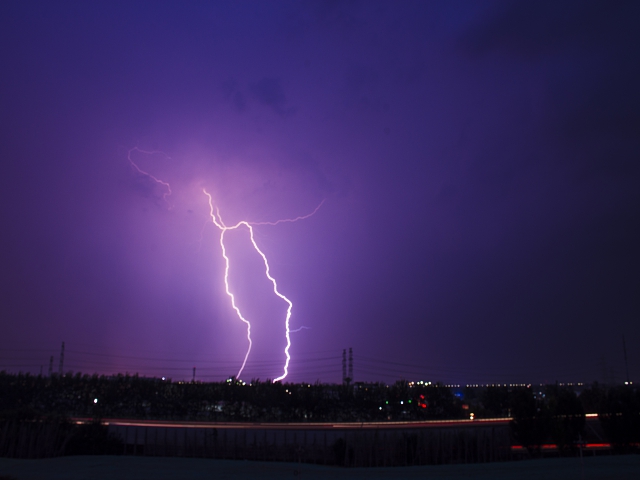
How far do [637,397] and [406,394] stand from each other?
24.8 meters

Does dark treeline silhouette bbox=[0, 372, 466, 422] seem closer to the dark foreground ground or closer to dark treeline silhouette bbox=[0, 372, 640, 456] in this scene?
dark treeline silhouette bbox=[0, 372, 640, 456]

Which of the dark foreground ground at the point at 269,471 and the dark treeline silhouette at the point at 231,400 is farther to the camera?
the dark treeline silhouette at the point at 231,400

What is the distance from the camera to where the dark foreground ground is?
14.5 metres

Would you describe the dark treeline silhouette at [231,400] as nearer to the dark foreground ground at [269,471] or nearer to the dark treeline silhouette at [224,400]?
the dark treeline silhouette at [224,400]

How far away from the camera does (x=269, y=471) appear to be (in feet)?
53.9

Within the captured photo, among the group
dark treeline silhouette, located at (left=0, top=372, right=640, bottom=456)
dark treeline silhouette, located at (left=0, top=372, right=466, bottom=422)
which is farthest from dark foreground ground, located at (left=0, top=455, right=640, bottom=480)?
dark treeline silhouette, located at (left=0, top=372, right=466, bottom=422)

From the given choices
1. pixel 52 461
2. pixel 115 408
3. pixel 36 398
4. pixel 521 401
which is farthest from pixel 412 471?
pixel 36 398

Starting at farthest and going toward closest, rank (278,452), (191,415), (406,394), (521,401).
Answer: (406,394) → (191,415) → (521,401) → (278,452)

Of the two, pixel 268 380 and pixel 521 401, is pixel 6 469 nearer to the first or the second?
pixel 521 401

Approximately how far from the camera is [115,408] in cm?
4447

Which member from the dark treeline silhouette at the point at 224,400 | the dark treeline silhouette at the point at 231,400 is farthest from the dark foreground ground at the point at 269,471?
the dark treeline silhouette at the point at 224,400

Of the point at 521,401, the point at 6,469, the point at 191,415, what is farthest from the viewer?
the point at 191,415

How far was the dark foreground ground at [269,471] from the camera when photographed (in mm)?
14463

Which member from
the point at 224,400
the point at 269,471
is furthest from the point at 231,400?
the point at 269,471
